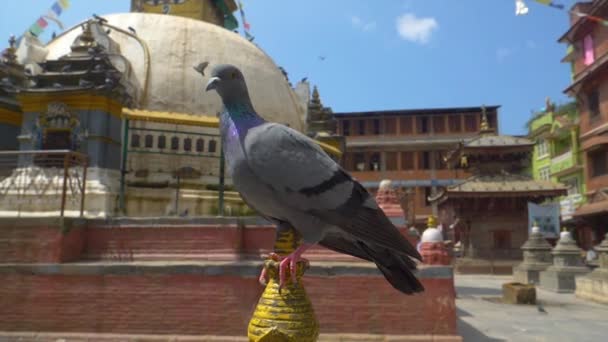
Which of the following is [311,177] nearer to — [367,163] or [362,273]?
[362,273]

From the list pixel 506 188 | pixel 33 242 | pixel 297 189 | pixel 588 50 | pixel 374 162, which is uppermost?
pixel 588 50

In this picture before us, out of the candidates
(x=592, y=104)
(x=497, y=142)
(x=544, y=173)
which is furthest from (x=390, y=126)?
(x=497, y=142)

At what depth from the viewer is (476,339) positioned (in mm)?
7598

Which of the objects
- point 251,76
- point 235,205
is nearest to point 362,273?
point 235,205

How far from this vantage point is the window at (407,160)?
43.2 meters

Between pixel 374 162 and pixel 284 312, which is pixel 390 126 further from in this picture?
pixel 284 312

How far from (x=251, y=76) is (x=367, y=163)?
105ft

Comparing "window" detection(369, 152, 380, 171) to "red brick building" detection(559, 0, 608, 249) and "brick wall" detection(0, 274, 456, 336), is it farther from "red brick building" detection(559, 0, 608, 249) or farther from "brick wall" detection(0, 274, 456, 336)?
"brick wall" detection(0, 274, 456, 336)

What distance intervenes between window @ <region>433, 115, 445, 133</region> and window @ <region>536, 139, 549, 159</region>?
8.69m

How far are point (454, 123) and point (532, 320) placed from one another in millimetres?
35796

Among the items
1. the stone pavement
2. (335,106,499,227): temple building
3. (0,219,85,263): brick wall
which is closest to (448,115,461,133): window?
(335,106,499,227): temple building

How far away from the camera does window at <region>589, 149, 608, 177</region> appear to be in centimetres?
2920

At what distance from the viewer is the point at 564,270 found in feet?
52.3

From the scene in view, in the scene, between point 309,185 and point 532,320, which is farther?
point 532,320
